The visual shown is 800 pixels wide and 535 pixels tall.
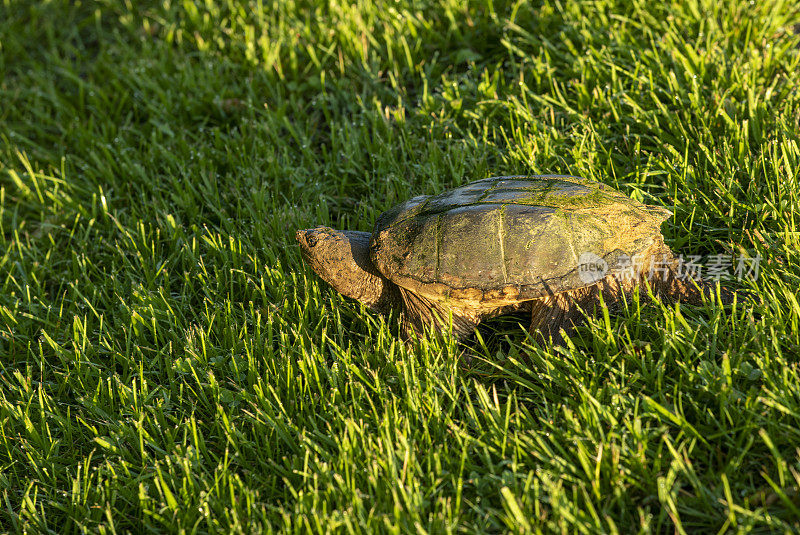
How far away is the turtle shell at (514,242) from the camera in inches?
84.8

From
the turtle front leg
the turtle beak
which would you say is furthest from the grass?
the turtle beak

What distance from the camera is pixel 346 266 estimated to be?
8.07ft

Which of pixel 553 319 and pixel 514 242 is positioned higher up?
pixel 514 242

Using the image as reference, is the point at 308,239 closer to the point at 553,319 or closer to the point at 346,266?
the point at 346,266

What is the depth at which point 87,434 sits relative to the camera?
2.27m

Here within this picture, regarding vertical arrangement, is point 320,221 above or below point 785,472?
above

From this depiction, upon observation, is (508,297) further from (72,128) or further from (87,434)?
(72,128)

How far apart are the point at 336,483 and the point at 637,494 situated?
89cm

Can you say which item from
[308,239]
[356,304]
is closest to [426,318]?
[356,304]

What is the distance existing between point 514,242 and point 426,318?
461mm

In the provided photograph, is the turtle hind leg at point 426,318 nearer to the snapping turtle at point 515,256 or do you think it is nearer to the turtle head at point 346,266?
the snapping turtle at point 515,256

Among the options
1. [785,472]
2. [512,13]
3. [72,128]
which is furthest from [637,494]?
[72,128]

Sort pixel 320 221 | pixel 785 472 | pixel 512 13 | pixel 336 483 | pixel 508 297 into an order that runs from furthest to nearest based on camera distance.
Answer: pixel 512 13 < pixel 320 221 < pixel 508 297 < pixel 336 483 < pixel 785 472

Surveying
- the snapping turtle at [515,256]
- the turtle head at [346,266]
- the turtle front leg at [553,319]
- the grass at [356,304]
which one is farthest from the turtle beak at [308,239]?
the turtle front leg at [553,319]
